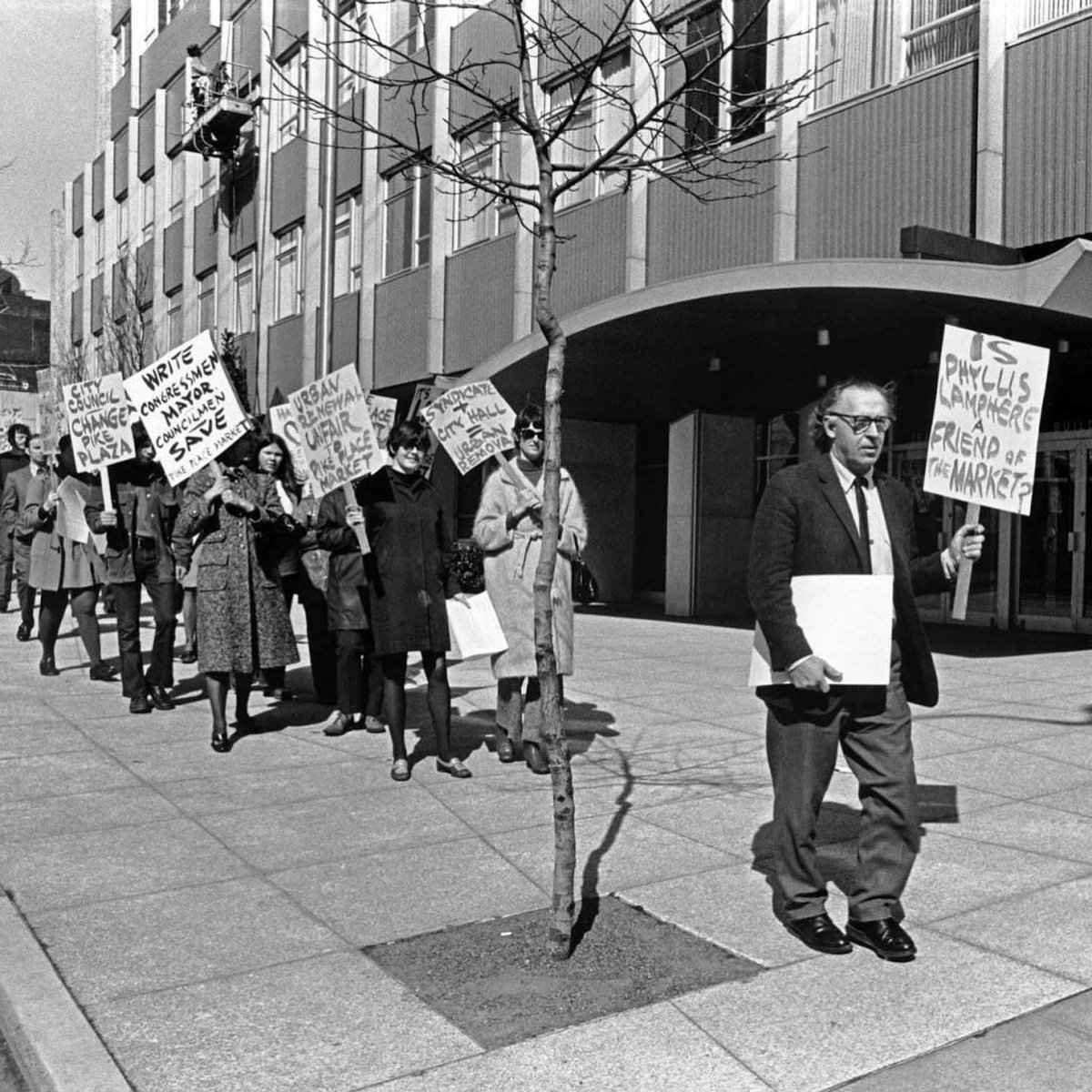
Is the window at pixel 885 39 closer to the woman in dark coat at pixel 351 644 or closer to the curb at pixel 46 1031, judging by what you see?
the woman in dark coat at pixel 351 644

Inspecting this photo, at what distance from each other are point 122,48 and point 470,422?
3788 centimetres

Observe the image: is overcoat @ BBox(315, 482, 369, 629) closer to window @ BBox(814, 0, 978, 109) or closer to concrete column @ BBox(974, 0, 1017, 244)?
concrete column @ BBox(974, 0, 1017, 244)

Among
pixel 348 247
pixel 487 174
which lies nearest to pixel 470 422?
pixel 487 174

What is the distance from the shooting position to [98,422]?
9.34 m

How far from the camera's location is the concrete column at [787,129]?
50.3 ft

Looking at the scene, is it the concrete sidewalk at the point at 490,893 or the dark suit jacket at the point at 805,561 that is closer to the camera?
the concrete sidewalk at the point at 490,893

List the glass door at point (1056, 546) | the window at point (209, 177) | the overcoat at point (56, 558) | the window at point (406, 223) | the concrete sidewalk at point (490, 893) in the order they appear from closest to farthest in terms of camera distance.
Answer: the concrete sidewalk at point (490, 893) < the overcoat at point (56, 558) < the glass door at point (1056, 546) < the window at point (406, 223) < the window at point (209, 177)

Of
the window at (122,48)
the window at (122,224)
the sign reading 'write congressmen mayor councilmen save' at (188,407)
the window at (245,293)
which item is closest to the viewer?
the sign reading 'write congressmen mayor councilmen save' at (188,407)

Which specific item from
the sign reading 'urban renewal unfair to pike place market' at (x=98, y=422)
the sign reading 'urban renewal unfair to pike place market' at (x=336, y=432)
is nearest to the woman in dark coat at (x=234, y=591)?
the sign reading 'urban renewal unfair to pike place market' at (x=336, y=432)

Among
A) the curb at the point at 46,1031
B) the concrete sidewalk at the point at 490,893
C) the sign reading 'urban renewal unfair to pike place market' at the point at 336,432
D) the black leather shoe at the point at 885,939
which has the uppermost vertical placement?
the sign reading 'urban renewal unfair to pike place market' at the point at 336,432

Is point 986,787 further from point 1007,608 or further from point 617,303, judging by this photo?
point 1007,608

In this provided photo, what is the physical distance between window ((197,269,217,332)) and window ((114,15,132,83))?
34.3ft

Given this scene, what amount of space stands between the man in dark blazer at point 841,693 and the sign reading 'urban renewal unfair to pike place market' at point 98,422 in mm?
6245

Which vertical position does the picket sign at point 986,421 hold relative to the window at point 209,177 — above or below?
below
